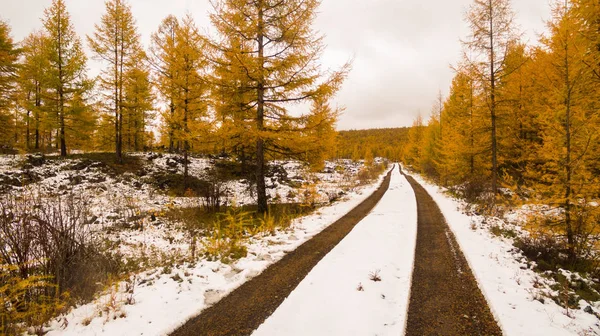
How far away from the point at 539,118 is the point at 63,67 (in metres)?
28.4

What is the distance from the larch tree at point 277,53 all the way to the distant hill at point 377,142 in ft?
271

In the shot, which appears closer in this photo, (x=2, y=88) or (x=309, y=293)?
(x=309, y=293)

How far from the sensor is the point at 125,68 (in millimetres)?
19359

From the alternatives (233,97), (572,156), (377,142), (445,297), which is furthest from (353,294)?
(377,142)

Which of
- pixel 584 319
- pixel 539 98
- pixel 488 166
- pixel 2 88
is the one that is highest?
pixel 2 88

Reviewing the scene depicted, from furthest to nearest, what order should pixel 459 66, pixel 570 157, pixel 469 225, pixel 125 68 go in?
pixel 125 68 → pixel 459 66 → pixel 469 225 → pixel 570 157

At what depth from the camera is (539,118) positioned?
7.15m

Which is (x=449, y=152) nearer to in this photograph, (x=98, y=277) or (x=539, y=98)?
(x=539, y=98)

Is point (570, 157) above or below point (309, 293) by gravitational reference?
above

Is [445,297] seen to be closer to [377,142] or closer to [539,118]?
[539,118]

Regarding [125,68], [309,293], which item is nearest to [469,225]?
[309,293]

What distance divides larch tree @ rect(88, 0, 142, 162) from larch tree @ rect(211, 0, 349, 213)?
13194mm

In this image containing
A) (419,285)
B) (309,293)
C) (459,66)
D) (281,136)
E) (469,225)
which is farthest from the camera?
(459,66)

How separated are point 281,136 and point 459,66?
38.5ft
